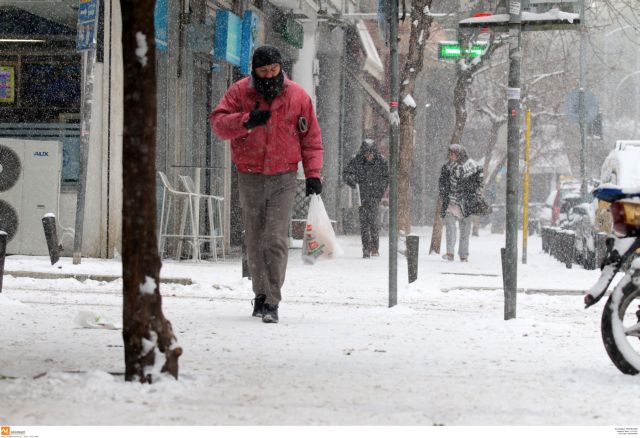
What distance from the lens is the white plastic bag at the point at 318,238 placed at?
28.7 feet

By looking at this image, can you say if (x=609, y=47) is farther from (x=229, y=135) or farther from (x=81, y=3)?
(x=229, y=135)

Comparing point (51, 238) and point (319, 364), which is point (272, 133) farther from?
point (51, 238)

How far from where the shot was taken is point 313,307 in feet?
33.0

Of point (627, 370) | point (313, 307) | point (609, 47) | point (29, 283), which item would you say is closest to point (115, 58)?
point (29, 283)

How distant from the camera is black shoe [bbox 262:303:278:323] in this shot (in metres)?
8.13

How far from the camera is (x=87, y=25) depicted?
1342cm

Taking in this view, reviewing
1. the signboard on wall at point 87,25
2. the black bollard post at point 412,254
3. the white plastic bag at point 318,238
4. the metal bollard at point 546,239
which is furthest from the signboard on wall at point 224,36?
the white plastic bag at point 318,238

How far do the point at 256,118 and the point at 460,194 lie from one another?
1074 cm

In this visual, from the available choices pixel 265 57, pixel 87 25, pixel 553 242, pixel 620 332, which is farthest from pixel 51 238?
pixel 553 242

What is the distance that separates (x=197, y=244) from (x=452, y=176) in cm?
523

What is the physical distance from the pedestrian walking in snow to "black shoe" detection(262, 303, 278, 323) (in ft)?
33.9

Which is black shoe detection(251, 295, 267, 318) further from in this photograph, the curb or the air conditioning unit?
the air conditioning unit

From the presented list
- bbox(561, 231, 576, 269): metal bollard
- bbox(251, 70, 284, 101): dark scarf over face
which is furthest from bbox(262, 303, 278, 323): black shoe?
bbox(561, 231, 576, 269): metal bollard

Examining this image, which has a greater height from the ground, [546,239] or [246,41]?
[246,41]
